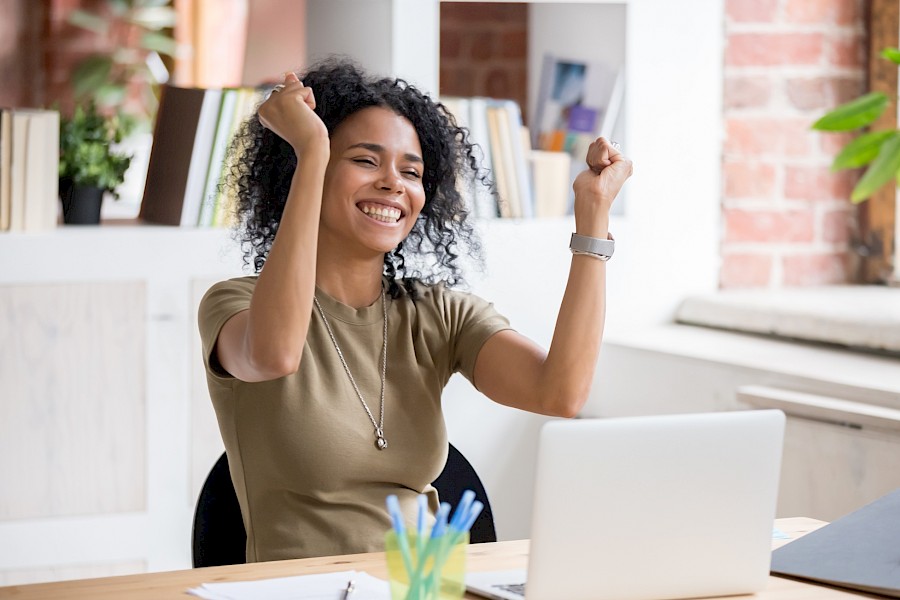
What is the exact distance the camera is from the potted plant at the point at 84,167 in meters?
2.62

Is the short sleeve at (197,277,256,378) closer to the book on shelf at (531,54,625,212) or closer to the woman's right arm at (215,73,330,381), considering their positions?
the woman's right arm at (215,73,330,381)

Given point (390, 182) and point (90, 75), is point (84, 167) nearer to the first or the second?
point (390, 182)

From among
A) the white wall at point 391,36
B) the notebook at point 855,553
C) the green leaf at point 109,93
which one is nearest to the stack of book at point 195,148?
the white wall at point 391,36

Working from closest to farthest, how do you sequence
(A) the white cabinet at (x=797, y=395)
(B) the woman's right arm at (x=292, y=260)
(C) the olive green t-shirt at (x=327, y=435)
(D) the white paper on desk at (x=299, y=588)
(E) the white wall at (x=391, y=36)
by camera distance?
(D) the white paper on desk at (x=299, y=588) → (B) the woman's right arm at (x=292, y=260) → (C) the olive green t-shirt at (x=327, y=435) → (A) the white cabinet at (x=797, y=395) → (E) the white wall at (x=391, y=36)

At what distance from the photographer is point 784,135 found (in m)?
3.17

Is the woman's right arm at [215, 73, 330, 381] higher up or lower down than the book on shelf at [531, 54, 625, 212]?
lower down

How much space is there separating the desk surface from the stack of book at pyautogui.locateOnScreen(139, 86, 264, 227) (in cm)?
125

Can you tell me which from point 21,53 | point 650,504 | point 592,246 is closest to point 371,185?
point 592,246

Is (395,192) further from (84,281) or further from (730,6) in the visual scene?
(730,6)

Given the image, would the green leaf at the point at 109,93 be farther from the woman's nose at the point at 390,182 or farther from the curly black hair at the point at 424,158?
the woman's nose at the point at 390,182

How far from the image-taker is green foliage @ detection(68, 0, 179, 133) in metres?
5.61

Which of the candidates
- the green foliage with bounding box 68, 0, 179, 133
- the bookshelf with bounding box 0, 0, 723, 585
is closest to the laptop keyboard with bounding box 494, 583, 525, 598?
the bookshelf with bounding box 0, 0, 723, 585

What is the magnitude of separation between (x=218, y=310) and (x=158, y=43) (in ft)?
13.7

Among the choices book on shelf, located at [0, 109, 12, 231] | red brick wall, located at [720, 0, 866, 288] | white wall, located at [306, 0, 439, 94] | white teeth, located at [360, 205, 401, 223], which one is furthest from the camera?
red brick wall, located at [720, 0, 866, 288]
